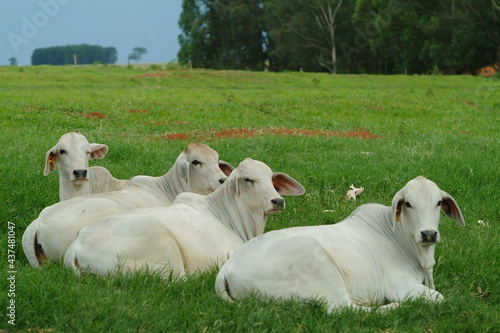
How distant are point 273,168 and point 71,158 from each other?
364 centimetres

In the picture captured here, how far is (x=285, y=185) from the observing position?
6.76 metres

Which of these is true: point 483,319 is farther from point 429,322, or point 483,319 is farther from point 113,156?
point 113,156

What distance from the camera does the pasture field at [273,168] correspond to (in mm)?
4488

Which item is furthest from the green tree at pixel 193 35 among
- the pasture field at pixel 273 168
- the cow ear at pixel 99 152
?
the cow ear at pixel 99 152

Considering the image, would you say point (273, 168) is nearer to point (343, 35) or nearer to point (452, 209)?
point (452, 209)

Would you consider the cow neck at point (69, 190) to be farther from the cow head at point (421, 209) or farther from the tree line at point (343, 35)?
the tree line at point (343, 35)

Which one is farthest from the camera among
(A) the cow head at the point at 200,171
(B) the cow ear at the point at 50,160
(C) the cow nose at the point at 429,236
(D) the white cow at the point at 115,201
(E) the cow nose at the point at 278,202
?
(A) the cow head at the point at 200,171

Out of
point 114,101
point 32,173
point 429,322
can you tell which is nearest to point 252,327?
point 429,322

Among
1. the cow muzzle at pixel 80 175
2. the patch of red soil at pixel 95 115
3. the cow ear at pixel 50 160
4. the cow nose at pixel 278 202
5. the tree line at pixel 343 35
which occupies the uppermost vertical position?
the tree line at pixel 343 35

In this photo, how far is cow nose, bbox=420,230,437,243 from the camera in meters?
5.03

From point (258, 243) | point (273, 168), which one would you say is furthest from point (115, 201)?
point (273, 168)

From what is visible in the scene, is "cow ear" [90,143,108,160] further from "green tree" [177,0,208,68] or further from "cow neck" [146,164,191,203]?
"green tree" [177,0,208,68]

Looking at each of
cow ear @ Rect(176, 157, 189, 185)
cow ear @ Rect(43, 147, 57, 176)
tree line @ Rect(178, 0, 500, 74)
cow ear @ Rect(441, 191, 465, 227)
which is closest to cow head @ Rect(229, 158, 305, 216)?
cow ear @ Rect(176, 157, 189, 185)

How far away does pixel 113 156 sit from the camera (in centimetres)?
1078
